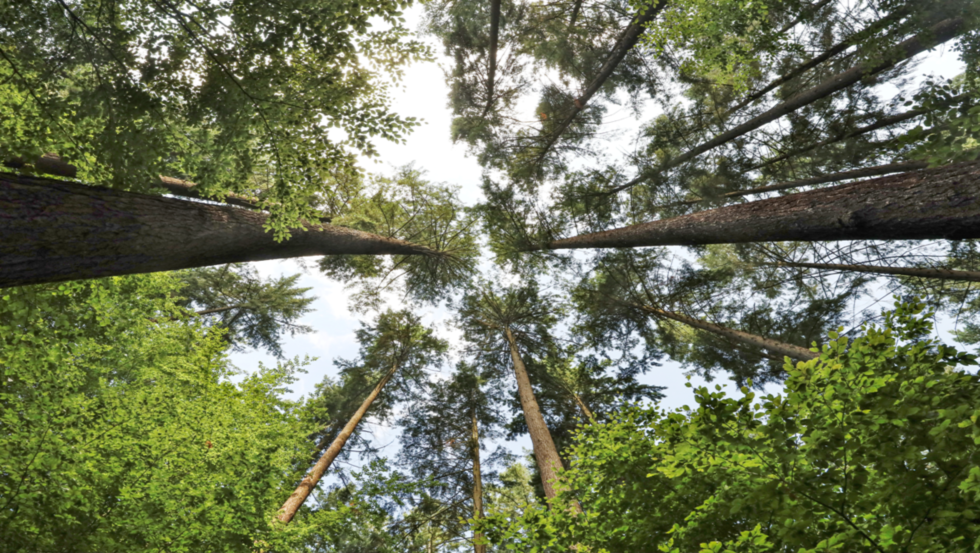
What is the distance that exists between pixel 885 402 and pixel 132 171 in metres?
5.99

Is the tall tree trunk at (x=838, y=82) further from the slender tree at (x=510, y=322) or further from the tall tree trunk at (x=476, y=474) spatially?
the tall tree trunk at (x=476, y=474)

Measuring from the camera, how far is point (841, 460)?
248cm

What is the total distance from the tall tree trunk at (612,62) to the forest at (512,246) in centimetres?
8

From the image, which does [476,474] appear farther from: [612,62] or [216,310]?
[612,62]

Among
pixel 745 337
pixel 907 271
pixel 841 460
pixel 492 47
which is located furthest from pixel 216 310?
pixel 907 271

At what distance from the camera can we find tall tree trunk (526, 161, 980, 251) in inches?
104

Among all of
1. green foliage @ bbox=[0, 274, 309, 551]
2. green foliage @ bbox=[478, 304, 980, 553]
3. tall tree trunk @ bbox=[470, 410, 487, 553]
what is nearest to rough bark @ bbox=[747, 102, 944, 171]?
green foliage @ bbox=[478, 304, 980, 553]

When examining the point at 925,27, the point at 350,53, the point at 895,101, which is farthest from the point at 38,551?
the point at 895,101

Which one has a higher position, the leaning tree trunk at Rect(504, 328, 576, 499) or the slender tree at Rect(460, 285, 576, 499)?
the slender tree at Rect(460, 285, 576, 499)

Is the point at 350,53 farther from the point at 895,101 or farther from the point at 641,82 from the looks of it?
the point at 895,101

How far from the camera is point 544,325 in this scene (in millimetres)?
12992

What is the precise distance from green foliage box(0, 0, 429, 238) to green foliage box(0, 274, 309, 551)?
69.8 inches

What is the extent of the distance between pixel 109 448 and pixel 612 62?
32.6 ft

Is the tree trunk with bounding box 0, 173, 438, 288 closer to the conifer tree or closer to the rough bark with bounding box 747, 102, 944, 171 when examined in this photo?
the rough bark with bounding box 747, 102, 944, 171
